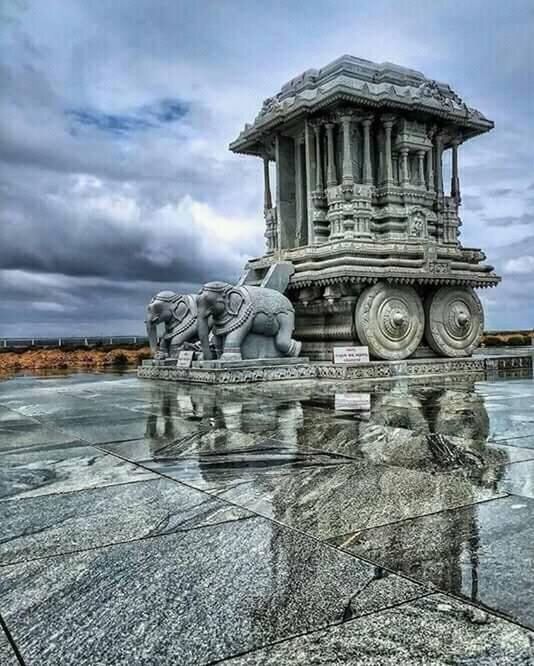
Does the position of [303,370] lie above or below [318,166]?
below

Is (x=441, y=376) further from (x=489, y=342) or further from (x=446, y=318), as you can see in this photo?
(x=489, y=342)

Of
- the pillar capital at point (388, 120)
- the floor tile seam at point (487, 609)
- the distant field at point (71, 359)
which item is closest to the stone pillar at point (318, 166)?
the pillar capital at point (388, 120)

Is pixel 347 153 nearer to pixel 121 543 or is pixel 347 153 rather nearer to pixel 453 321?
pixel 453 321

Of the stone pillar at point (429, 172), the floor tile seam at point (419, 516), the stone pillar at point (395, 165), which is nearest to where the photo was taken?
the floor tile seam at point (419, 516)

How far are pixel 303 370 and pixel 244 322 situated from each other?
1410 millimetres

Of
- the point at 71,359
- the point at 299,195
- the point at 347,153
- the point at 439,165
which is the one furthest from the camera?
the point at 71,359

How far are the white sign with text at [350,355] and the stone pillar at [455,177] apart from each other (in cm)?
612

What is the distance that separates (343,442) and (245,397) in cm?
401

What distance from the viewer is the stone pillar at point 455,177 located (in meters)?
16.2

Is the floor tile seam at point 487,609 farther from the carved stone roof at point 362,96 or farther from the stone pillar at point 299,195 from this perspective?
the stone pillar at point 299,195

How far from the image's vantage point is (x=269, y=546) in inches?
107

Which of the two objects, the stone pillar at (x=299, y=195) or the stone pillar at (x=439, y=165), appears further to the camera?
the stone pillar at (x=299, y=195)

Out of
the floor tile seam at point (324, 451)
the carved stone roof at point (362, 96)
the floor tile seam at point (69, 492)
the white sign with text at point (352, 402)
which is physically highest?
the carved stone roof at point (362, 96)

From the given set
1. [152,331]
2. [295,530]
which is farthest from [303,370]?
[295,530]
